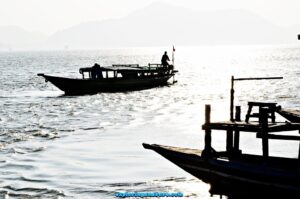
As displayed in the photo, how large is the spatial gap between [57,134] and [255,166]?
589 inches

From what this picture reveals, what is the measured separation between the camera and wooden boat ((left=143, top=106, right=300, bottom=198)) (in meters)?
13.0

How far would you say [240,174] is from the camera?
13766 mm

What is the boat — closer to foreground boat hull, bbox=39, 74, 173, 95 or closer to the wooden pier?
foreground boat hull, bbox=39, 74, 173, 95

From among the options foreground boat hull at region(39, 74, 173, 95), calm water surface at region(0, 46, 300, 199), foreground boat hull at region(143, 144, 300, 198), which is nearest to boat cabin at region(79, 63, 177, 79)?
foreground boat hull at region(39, 74, 173, 95)

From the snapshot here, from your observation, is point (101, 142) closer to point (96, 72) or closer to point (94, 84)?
point (96, 72)

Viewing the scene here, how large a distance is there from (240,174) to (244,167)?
0.90ft

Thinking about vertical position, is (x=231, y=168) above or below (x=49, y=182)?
above

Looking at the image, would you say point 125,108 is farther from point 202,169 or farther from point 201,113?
point 202,169

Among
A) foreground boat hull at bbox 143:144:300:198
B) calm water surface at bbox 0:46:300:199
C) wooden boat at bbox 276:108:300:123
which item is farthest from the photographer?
wooden boat at bbox 276:108:300:123

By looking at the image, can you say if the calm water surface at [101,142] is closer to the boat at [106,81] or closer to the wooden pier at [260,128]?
the boat at [106,81]

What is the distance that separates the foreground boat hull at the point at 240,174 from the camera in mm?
12844

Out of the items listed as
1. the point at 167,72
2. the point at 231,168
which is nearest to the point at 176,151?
the point at 231,168

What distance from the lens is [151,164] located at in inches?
752

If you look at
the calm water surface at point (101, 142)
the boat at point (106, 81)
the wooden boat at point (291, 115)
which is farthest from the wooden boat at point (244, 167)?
the boat at point (106, 81)
